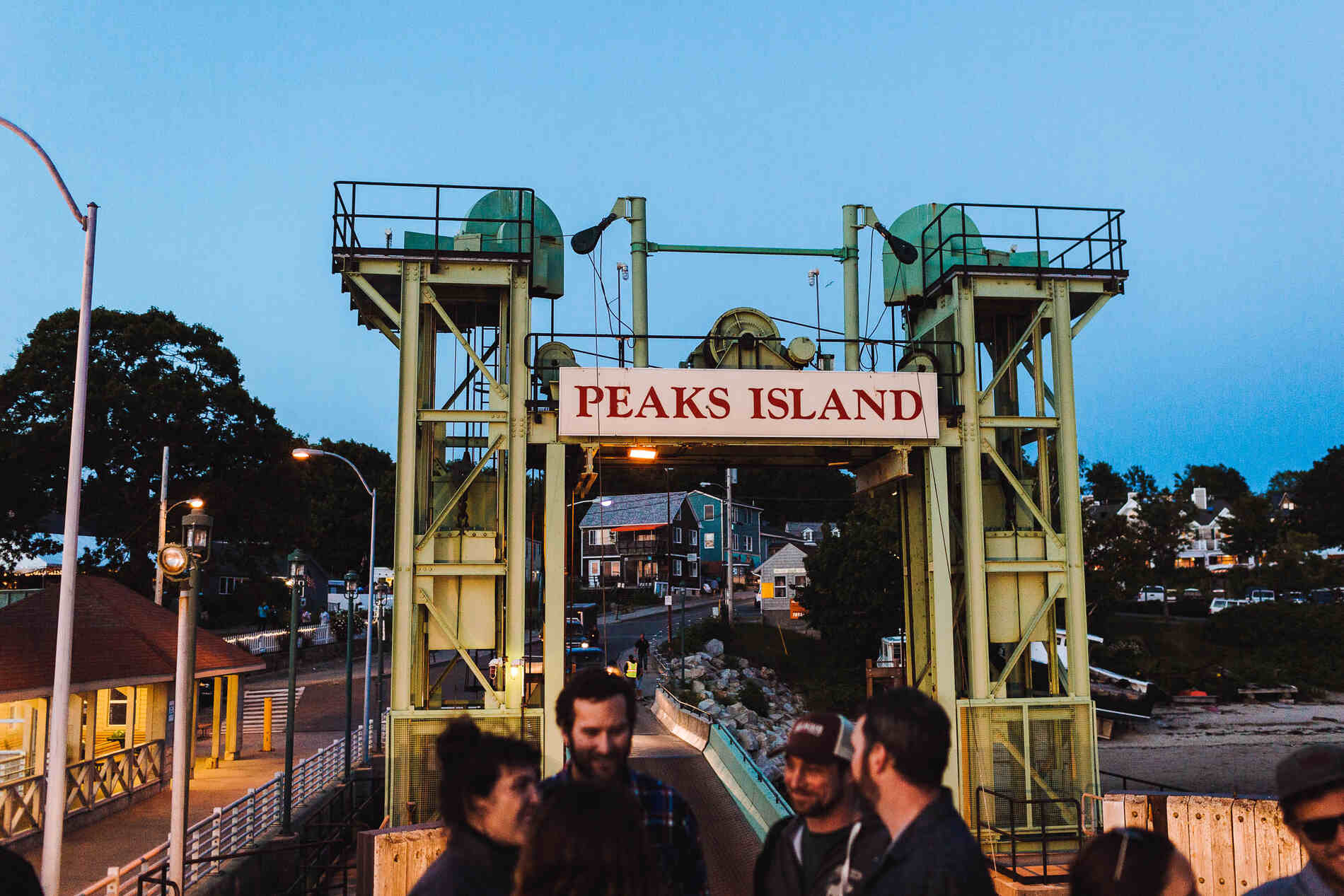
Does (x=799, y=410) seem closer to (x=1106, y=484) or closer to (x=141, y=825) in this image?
(x=141, y=825)

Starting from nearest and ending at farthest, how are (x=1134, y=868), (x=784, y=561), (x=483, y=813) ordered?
(x=1134, y=868) < (x=483, y=813) < (x=784, y=561)

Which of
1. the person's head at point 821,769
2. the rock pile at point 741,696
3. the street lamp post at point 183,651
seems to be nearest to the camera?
the person's head at point 821,769

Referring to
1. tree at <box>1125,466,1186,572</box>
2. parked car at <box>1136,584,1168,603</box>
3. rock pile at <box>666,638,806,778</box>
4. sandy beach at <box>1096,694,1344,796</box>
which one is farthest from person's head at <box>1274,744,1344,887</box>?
parked car at <box>1136,584,1168,603</box>

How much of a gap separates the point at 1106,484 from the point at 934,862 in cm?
13531

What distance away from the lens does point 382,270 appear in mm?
17422

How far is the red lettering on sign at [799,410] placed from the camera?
56.6 ft

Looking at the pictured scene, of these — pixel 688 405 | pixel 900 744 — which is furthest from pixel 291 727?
pixel 900 744

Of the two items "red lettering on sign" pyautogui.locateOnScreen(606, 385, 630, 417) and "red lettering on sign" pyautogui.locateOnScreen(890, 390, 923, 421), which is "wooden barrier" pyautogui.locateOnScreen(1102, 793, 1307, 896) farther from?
"red lettering on sign" pyautogui.locateOnScreen(606, 385, 630, 417)

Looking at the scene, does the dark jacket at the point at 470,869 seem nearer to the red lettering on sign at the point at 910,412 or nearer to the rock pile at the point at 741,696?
the red lettering on sign at the point at 910,412

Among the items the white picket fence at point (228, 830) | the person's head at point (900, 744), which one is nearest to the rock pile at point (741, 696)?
the white picket fence at point (228, 830)

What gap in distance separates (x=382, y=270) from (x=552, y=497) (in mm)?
4700

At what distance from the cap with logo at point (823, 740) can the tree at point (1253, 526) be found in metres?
82.8

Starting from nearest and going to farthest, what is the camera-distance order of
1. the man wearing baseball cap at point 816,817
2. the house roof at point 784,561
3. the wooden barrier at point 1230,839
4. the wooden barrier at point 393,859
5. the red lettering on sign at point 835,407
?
1. the man wearing baseball cap at point 816,817
2. the wooden barrier at point 393,859
3. the wooden barrier at point 1230,839
4. the red lettering on sign at point 835,407
5. the house roof at point 784,561

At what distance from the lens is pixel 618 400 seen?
17047 mm
